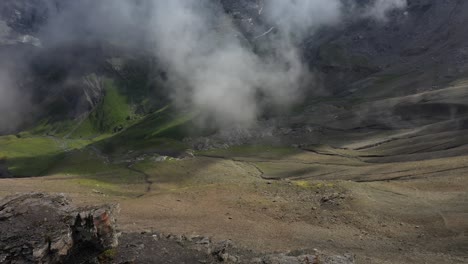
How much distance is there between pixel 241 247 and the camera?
33.3 metres

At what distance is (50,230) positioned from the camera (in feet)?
80.9

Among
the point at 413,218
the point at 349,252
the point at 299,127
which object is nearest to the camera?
the point at 349,252

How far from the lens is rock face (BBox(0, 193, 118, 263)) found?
23.2 metres

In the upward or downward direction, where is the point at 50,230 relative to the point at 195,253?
downward

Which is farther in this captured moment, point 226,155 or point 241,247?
point 226,155

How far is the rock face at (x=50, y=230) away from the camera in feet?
76.1

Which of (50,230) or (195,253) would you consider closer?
(50,230)

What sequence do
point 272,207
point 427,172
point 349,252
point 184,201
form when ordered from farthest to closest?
point 427,172 < point 184,201 < point 272,207 < point 349,252

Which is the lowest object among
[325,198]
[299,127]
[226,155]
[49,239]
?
[49,239]

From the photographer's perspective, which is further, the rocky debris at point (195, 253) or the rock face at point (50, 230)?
the rocky debris at point (195, 253)

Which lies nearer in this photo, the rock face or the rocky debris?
the rock face

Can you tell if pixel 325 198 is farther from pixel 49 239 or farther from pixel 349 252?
pixel 49 239

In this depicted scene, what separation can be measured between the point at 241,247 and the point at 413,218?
1703 cm

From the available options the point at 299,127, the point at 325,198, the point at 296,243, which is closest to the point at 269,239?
the point at 296,243
